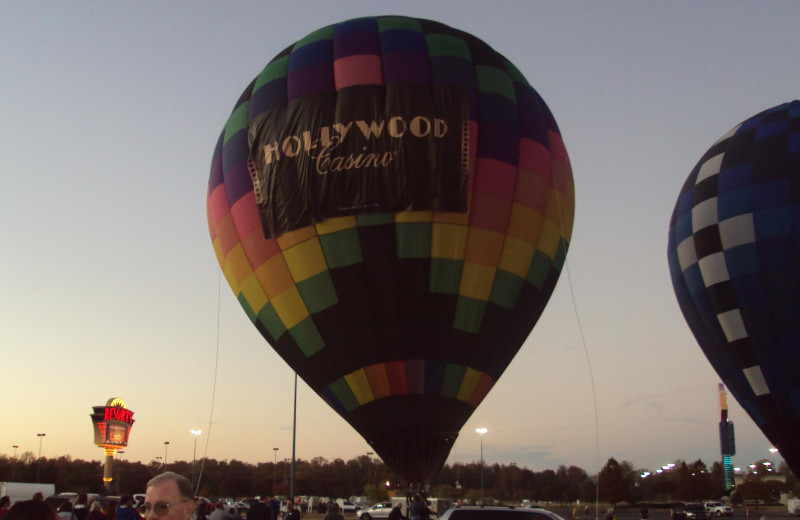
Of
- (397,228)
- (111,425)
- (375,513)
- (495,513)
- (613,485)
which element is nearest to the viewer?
(495,513)

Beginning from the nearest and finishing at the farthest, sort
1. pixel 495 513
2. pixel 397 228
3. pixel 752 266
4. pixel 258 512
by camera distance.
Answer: pixel 495 513 → pixel 258 512 → pixel 397 228 → pixel 752 266

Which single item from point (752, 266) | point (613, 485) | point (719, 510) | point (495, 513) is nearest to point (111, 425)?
point (719, 510)

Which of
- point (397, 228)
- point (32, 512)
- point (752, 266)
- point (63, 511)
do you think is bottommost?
point (63, 511)

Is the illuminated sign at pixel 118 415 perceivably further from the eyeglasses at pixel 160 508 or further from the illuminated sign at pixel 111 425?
the eyeglasses at pixel 160 508

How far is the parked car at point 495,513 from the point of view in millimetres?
9797

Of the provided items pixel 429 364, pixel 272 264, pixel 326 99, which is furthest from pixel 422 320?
pixel 326 99

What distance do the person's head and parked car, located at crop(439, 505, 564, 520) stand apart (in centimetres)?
763

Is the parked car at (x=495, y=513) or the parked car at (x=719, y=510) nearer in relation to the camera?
the parked car at (x=495, y=513)

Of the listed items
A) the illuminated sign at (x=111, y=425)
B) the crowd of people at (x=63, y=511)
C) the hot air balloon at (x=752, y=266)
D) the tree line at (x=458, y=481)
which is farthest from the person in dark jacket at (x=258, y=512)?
the tree line at (x=458, y=481)

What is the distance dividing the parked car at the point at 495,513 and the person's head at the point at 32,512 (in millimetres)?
7633

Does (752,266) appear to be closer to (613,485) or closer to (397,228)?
(397,228)

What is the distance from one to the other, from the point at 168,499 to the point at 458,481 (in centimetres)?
7388

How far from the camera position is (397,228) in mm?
14477

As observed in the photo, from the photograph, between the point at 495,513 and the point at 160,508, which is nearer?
the point at 160,508
